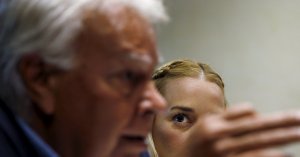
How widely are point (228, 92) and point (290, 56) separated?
11.6 inches

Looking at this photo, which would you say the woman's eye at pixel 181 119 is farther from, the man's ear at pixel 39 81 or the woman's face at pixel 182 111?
the man's ear at pixel 39 81

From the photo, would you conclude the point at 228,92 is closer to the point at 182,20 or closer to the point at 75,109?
the point at 182,20

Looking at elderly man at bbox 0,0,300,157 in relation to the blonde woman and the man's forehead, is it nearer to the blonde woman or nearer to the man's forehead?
the man's forehead

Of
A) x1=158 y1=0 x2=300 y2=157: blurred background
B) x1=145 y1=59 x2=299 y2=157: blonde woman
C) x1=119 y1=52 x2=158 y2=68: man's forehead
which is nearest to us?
x1=119 y1=52 x2=158 y2=68: man's forehead

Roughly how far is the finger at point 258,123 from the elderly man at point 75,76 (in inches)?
5.6

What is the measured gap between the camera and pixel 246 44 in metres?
2.13

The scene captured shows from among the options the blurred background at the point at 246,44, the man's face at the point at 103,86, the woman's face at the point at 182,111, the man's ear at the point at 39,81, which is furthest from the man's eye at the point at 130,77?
the blurred background at the point at 246,44

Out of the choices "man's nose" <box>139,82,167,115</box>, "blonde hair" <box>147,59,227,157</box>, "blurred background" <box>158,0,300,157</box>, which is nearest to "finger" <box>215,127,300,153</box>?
"man's nose" <box>139,82,167,115</box>

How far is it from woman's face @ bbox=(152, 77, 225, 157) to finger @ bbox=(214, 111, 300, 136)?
1.91ft

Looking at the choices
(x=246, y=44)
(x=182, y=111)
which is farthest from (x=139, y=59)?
(x=246, y=44)

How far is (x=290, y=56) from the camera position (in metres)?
2.06

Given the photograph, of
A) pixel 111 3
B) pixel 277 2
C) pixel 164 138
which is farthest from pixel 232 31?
pixel 111 3

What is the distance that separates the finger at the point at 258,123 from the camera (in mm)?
656

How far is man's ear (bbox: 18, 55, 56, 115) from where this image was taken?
0.75 m
